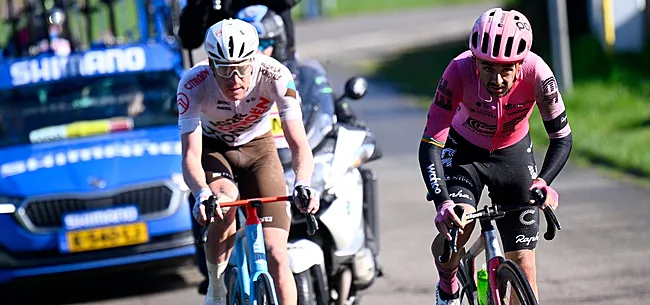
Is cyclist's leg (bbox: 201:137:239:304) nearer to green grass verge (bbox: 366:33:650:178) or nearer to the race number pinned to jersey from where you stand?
the race number pinned to jersey

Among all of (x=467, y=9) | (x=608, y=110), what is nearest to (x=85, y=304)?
(x=608, y=110)

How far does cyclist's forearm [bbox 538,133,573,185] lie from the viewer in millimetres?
5840

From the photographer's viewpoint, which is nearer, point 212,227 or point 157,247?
point 212,227

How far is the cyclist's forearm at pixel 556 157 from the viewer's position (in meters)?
5.84

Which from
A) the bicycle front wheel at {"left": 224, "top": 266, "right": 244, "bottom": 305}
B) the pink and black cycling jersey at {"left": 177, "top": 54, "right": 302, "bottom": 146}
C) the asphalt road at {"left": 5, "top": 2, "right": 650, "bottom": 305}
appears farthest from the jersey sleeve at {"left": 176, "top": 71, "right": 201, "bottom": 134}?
the asphalt road at {"left": 5, "top": 2, "right": 650, "bottom": 305}

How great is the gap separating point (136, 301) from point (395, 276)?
1949 mm

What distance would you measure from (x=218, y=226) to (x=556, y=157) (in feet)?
6.24

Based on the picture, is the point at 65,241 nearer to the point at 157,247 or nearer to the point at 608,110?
the point at 157,247

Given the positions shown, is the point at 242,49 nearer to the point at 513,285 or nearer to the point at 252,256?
the point at 252,256

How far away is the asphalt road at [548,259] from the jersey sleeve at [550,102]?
2365 mm

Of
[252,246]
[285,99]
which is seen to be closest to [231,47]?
[285,99]

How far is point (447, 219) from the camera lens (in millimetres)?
5727

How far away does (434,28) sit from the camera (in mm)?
36656

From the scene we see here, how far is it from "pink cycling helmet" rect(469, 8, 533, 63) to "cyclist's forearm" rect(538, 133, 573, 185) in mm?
523
